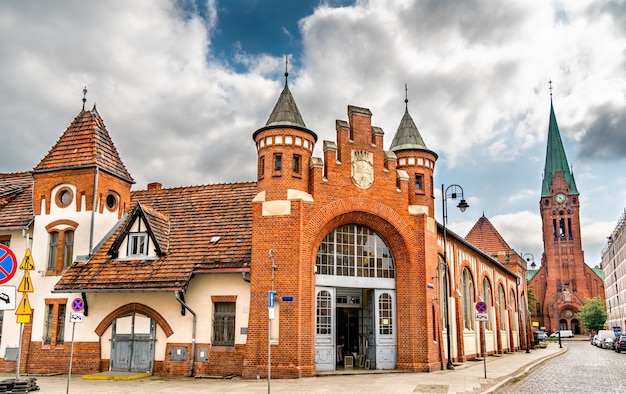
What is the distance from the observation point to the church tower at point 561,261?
333 ft

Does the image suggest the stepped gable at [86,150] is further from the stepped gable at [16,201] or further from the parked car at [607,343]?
the parked car at [607,343]

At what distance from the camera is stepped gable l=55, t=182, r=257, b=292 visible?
21984mm

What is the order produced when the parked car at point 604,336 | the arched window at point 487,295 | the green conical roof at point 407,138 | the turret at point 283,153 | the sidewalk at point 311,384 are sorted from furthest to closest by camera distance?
the parked car at point 604,336 < the arched window at point 487,295 < the green conical roof at point 407,138 < the turret at point 283,153 < the sidewalk at point 311,384

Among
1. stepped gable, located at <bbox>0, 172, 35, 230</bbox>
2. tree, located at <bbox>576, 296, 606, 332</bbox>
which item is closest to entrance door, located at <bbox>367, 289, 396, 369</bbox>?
stepped gable, located at <bbox>0, 172, 35, 230</bbox>

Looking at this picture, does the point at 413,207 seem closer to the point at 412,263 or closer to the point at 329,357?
the point at 412,263

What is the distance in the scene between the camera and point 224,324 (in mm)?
21859

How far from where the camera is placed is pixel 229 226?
24250 millimetres

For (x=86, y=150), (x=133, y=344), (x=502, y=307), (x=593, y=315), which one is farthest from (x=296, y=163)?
(x=593, y=315)

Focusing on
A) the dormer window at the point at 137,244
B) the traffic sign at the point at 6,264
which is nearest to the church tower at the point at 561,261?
the dormer window at the point at 137,244

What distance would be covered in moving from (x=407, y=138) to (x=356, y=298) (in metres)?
7.57

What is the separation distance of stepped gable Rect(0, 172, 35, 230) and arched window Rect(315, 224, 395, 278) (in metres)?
12.9

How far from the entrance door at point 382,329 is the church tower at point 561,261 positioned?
289 feet

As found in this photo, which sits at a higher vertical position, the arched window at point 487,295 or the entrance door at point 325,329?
the arched window at point 487,295

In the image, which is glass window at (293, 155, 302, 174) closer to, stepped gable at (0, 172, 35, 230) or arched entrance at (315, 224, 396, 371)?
arched entrance at (315, 224, 396, 371)
